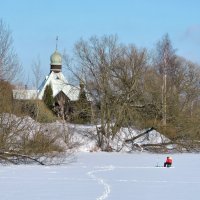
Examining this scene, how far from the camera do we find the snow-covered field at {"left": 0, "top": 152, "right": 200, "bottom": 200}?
12758 mm

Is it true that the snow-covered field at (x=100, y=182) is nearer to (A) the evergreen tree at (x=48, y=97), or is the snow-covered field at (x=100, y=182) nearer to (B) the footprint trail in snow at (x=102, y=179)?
(B) the footprint trail in snow at (x=102, y=179)

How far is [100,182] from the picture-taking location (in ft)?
50.6

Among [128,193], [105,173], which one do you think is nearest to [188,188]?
[128,193]

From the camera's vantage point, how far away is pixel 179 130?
32.1 meters

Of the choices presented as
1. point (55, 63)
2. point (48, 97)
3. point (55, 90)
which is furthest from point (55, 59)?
point (48, 97)

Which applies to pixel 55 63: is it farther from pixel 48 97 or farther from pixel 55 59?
pixel 48 97

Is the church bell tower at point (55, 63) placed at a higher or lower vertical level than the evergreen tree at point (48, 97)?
higher

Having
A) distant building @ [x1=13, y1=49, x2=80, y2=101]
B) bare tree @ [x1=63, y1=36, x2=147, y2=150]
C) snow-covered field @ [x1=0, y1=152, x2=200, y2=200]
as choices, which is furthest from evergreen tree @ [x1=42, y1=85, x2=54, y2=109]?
snow-covered field @ [x1=0, y1=152, x2=200, y2=200]

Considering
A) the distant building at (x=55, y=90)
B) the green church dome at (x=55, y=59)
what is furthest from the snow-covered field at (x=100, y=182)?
the green church dome at (x=55, y=59)

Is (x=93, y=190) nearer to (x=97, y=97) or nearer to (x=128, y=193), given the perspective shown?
(x=128, y=193)

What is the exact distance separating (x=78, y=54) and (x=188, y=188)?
20479mm

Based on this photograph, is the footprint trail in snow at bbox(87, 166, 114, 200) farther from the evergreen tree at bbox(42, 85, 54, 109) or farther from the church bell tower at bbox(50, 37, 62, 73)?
the church bell tower at bbox(50, 37, 62, 73)

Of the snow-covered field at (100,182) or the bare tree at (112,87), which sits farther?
the bare tree at (112,87)

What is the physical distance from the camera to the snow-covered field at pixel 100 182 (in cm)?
1276
